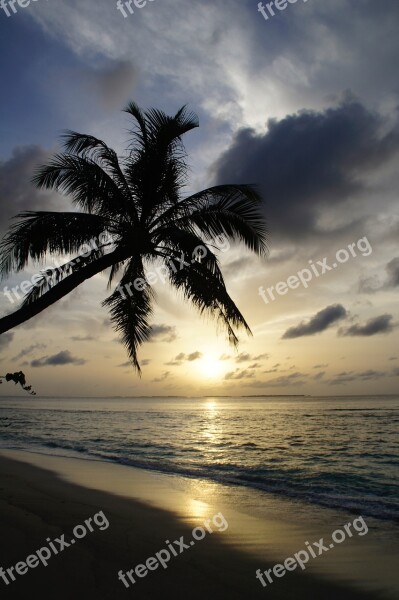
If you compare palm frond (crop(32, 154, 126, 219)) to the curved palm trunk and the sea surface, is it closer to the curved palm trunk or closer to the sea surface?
the curved palm trunk

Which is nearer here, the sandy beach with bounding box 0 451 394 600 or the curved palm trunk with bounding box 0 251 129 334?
the sandy beach with bounding box 0 451 394 600

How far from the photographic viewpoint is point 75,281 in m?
7.21

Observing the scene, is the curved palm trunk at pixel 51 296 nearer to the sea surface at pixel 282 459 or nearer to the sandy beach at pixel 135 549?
the sandy beach at pixel 135 549

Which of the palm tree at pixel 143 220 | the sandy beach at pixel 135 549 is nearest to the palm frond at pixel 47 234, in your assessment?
the palm tree at pixel 143 220

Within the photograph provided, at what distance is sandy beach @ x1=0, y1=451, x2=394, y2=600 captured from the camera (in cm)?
401

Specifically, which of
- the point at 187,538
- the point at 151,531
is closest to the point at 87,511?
the point at 151,531

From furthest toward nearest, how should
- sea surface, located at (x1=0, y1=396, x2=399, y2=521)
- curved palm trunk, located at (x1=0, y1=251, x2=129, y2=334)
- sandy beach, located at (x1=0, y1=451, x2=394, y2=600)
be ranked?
1. sea surface, located at (x1=0, y1=396, x2=399, y2=521)
2. curved palm trunk, located at (x1=0, y1=251, x2=129, y2=334)
3. sandy beach, located at (x1=0, y1=451, x2=394, y2=600)

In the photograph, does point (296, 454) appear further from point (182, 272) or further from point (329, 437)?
point (182, 272)

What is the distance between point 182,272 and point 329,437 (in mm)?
18778

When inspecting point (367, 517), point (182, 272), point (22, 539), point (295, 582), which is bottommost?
point (367, 517)

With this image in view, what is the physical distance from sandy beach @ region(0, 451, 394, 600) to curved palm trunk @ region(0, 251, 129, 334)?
282cm

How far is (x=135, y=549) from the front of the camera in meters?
5.07

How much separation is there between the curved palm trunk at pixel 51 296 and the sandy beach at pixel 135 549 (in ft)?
9.27

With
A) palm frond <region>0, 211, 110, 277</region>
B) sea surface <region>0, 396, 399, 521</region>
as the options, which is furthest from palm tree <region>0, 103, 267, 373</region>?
sea surface <region>0, 396, 399, 521</region>
